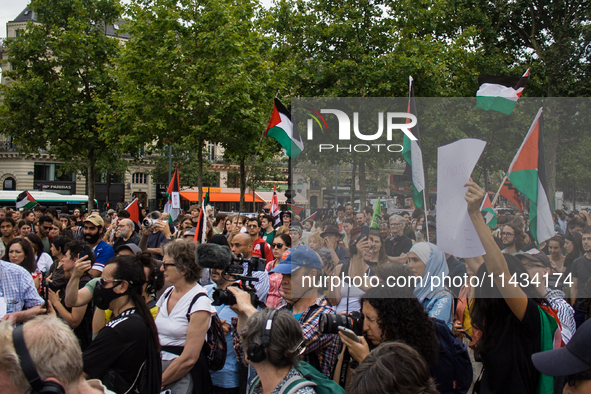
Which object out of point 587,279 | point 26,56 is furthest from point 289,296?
point 26,56

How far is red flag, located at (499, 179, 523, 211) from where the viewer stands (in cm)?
332

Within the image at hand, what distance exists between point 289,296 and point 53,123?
23214 millimetres

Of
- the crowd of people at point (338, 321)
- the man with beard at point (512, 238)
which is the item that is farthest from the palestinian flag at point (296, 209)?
the man with beard at point (512, 238)

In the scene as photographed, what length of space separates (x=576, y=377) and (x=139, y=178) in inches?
2163

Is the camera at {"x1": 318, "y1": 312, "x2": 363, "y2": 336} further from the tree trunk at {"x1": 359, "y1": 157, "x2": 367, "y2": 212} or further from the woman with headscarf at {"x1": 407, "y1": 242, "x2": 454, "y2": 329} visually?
the tree trunk at {"x1": 359, "y1": 157, "x2": 367, "y2": 212}

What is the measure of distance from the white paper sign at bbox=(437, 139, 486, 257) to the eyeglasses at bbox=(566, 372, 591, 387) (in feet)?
4.22

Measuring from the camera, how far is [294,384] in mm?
2465

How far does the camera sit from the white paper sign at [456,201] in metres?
3.09

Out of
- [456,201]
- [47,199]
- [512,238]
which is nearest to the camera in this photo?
[456,201]

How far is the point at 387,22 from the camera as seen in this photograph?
1911 cm

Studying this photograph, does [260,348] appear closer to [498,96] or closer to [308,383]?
[308,383]

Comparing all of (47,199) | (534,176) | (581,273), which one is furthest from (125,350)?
(47,199)

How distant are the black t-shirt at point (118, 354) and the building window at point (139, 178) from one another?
52.7 meters

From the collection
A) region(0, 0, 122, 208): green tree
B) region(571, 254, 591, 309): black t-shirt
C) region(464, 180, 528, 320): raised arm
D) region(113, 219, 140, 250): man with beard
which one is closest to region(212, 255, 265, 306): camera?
region(464, 180, 528, 320): raised arm
